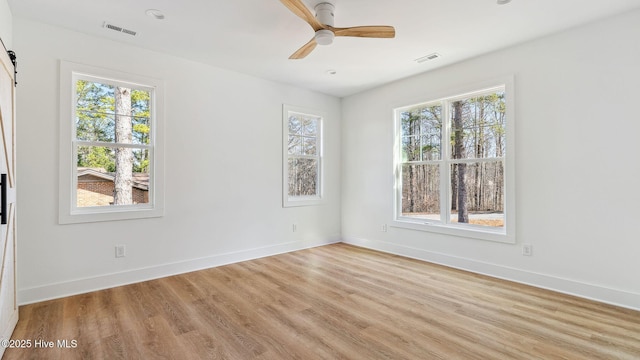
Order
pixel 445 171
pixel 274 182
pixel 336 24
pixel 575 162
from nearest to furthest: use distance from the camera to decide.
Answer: pixel 336 24 < pixel 575 162 < pixel 445 171 < pixel 274 182

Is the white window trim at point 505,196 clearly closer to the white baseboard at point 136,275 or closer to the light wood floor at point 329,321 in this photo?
the light wood floor at point 329,321

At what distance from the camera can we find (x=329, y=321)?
2498mm

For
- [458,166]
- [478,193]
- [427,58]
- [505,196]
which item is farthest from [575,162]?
[427,58]

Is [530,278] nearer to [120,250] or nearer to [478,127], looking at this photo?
[478,127]

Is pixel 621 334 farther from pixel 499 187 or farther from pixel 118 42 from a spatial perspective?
pixel 118 42

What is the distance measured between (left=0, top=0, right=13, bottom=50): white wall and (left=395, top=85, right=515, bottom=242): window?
451cm

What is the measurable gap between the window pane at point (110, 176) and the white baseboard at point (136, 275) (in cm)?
82

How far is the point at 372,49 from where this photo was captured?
11.7 ft

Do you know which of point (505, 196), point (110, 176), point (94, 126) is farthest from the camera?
point (505, 196)

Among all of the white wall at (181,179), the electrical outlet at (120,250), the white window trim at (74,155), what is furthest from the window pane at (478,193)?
the electrical outlet at (120,250)

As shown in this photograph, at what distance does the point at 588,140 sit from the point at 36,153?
17.9 ft

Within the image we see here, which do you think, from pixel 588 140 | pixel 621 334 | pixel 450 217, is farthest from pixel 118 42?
pixel 621 334

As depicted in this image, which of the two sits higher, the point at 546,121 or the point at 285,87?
the point at 285,87

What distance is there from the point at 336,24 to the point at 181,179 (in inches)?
103
